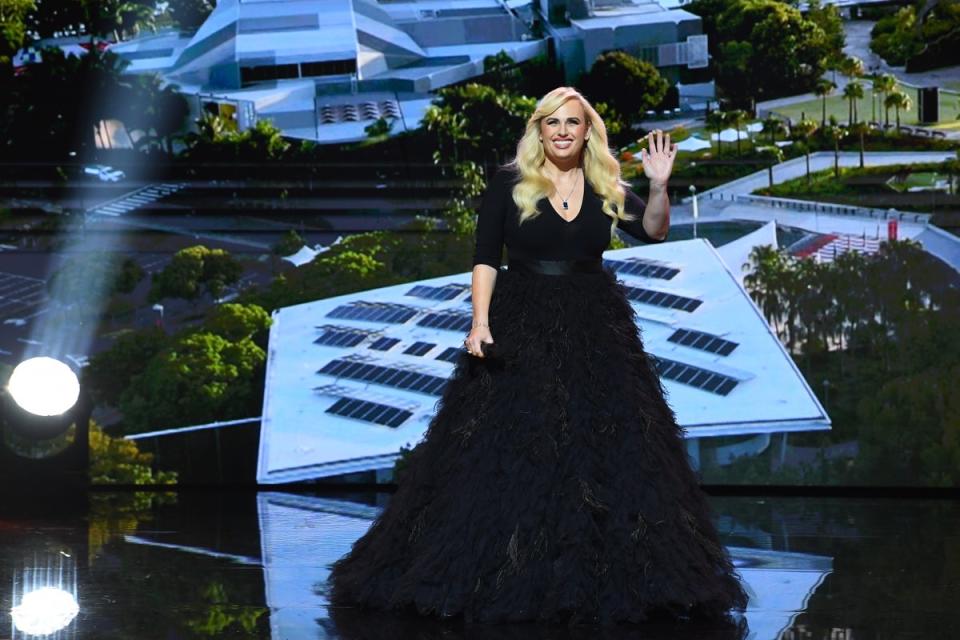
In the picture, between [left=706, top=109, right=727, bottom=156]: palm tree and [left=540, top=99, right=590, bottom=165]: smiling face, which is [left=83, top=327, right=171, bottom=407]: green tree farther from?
[left=540, top=99, right=590, bottom=165]: smiling face

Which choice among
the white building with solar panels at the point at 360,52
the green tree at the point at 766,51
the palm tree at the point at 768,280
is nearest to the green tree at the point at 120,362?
the white building with solar panels at the point at 360,52

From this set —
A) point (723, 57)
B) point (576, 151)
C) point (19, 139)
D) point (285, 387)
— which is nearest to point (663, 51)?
point (723, 57)

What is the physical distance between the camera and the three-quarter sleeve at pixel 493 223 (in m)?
3.70

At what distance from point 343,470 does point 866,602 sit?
3.60 meters

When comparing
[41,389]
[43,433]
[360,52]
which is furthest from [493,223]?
[360,52]

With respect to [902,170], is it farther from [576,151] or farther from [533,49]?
[576,151]

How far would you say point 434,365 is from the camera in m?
6.97

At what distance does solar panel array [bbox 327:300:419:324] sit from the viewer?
283 inches

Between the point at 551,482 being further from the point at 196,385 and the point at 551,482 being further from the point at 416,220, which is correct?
the point at 196,385

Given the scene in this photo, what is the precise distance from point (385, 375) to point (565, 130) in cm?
354

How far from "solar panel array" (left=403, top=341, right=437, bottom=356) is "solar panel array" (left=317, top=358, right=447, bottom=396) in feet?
0.29

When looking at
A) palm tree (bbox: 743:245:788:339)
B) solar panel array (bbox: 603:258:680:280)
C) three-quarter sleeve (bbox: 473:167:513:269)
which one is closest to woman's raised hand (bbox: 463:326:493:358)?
three-quarter sleeve (bbox: 473:167:513:269)

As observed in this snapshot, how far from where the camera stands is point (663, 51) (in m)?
7.32

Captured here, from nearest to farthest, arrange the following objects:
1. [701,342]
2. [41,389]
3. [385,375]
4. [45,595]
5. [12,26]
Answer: [45,595], [41,389], [701,342], [385,375], [12,26]
